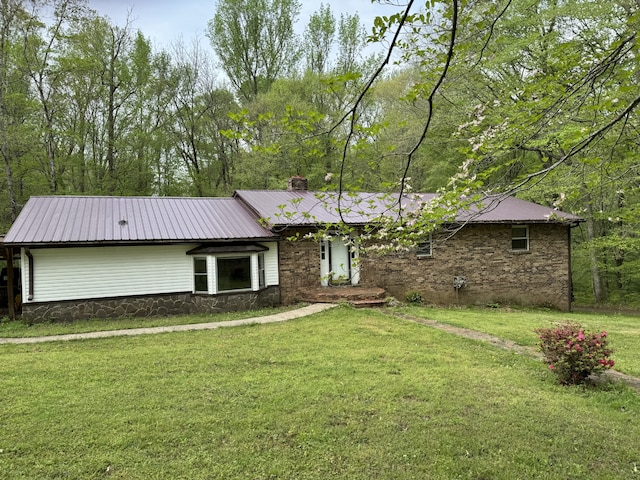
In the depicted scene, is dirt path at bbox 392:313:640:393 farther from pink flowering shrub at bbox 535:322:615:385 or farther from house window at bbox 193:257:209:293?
house window at bbox 193:257:209:293

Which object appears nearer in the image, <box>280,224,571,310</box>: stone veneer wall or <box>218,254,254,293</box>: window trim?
<box>218,254,254,293</box>: window trim

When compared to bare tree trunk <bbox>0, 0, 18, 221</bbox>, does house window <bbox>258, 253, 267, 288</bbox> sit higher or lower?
lower

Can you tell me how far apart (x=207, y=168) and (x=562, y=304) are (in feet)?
69.6

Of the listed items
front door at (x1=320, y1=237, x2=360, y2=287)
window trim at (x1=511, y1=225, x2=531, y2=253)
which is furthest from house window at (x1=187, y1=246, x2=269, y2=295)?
window trim at (x1=511, y1=225, x2=531, y2=253)

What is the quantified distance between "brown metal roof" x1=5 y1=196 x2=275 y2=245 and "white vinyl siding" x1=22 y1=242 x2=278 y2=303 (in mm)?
453

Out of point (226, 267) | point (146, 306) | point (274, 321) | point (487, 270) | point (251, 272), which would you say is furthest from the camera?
point (487, 270)

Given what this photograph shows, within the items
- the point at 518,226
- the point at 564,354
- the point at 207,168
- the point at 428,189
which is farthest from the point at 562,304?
the point at 207,168

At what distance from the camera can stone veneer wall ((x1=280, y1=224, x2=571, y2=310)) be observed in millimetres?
13000

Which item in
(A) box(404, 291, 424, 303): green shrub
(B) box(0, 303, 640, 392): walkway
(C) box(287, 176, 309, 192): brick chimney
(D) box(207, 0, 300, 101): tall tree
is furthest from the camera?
(D) box(207, 0, 300, 101): tall tree

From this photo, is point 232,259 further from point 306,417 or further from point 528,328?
point 306,417

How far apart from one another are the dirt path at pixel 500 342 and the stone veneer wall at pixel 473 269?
132 inches

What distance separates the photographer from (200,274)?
11.8 m

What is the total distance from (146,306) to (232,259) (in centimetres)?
273

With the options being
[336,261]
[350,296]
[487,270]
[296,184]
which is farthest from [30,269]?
[487,270]
